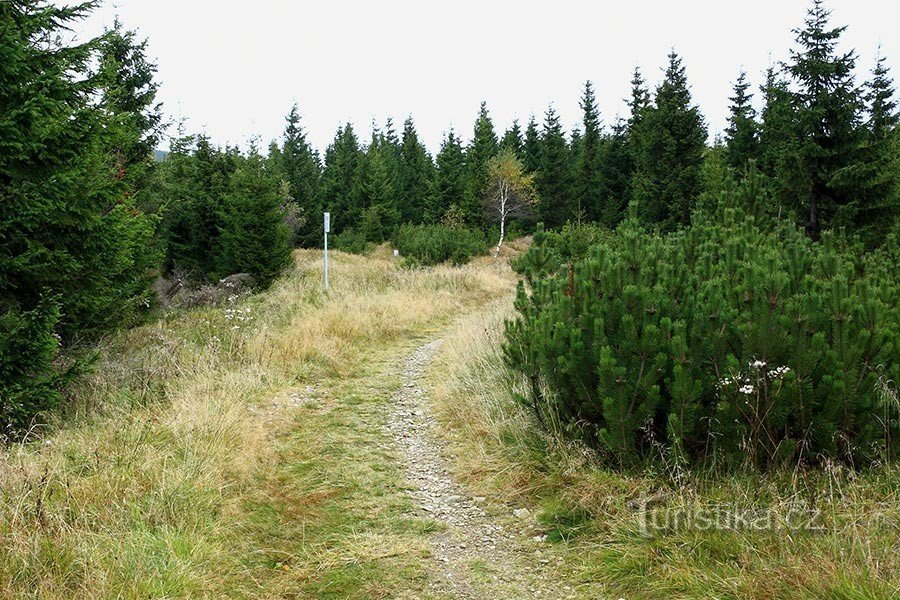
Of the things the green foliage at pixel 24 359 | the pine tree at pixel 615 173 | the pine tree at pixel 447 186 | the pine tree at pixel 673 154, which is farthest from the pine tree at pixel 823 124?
the pine tree at pixel 447 186

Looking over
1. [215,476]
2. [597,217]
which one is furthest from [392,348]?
[597,217]

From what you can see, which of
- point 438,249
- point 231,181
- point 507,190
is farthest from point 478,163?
point 231,181

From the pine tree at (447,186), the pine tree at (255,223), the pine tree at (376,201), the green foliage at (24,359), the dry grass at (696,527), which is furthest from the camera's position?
the pine tree at (447,186)

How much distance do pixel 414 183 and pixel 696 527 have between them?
46.3 m

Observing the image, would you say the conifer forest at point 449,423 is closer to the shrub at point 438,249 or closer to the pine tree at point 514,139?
the shrub at point 438,249

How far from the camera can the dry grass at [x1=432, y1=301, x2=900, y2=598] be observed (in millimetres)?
2453

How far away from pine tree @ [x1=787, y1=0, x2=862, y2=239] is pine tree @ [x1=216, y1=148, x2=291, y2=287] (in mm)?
15463

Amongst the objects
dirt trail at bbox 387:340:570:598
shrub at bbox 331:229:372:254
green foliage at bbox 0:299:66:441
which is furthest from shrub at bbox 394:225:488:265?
dirt trail at bbox 387:340:570:598

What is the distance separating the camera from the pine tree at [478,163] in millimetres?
40125

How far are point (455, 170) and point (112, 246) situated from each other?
38878 mm

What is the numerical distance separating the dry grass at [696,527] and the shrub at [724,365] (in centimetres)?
20

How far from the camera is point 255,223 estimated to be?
1769 centimetres

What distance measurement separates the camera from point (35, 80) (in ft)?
18.0

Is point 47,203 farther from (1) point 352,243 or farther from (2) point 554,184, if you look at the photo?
(2) point 554,184
